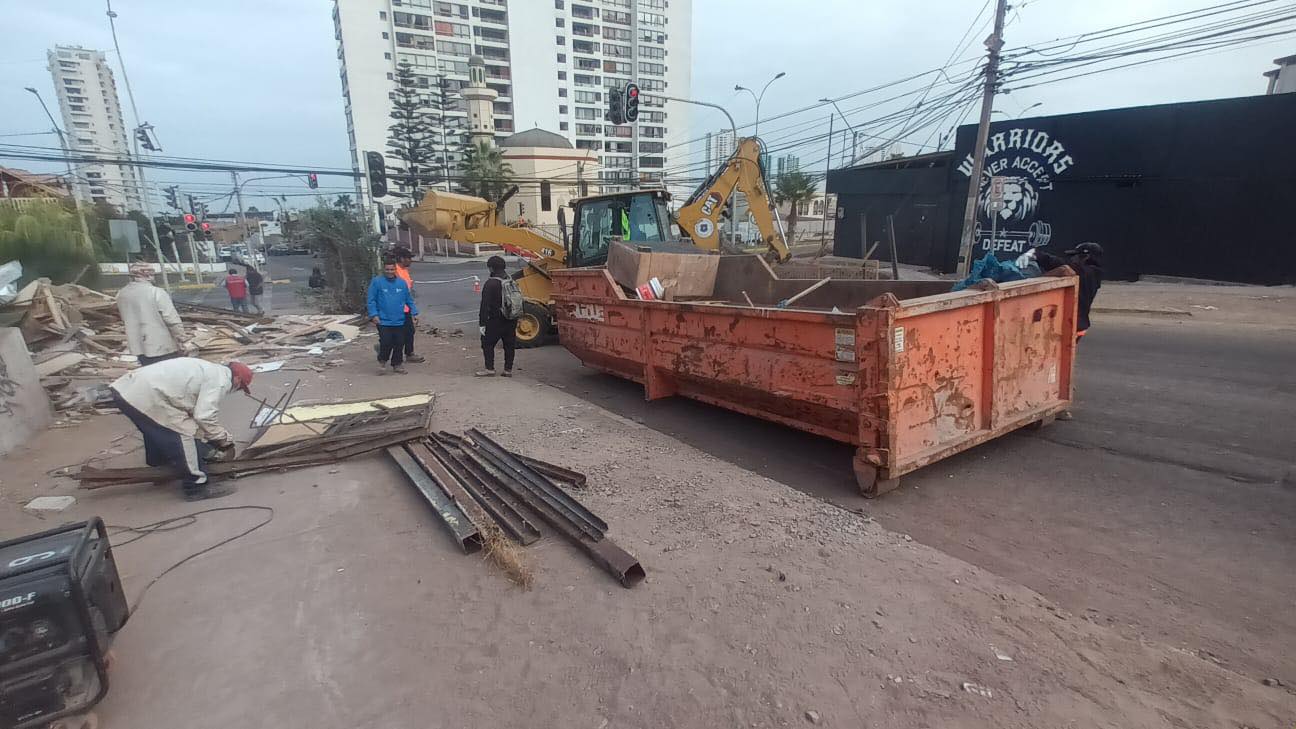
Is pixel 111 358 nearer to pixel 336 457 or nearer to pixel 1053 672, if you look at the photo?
pixel 336 457

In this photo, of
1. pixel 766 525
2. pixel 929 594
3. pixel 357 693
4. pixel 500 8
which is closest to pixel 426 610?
pixel 357 693

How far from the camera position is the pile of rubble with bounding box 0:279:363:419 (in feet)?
25.6

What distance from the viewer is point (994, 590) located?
305 cm

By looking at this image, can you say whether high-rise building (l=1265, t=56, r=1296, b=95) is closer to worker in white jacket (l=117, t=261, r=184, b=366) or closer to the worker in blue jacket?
the worker in blue jacket

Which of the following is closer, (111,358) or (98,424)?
(98,424)

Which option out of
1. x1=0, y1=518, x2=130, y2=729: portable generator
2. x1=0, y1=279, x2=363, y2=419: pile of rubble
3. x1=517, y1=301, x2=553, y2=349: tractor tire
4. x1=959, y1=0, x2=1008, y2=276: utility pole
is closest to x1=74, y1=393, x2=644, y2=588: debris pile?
x1=0, y1=518, x2=130, y2=729: portable generator

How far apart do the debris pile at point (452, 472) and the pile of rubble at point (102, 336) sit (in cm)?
211

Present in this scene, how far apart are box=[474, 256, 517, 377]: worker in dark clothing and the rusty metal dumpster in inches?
91.9

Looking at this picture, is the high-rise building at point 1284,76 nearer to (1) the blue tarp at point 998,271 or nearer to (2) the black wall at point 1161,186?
(2) the black wall at point 1161,186

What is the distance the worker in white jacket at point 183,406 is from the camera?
4246mm

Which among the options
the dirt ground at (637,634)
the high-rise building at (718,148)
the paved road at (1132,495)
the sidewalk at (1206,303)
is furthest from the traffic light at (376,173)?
the high-rise building at (718,148)

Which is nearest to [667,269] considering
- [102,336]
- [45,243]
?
[102,336]

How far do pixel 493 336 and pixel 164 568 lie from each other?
5.11 meters

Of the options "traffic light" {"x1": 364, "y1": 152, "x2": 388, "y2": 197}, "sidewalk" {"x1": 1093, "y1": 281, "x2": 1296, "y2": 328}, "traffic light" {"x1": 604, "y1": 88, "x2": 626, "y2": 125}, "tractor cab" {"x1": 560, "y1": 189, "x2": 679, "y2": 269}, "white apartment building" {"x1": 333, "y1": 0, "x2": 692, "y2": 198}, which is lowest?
"sidewalk" {"x1": 1093, "y1": 281, "x2": 1296, "y2": 328}
